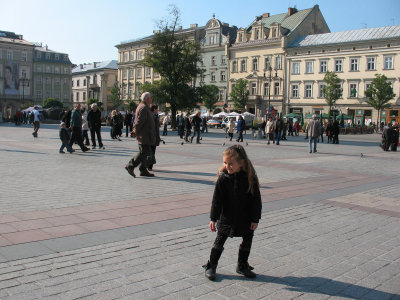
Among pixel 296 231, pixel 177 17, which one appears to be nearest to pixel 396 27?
pixel 177 17

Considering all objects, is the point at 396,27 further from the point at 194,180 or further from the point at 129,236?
the point at 129,236

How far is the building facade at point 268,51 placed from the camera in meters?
64.4

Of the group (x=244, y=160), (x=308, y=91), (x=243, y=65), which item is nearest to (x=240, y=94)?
(x=243, y=65)

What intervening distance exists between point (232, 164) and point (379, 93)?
171 feet

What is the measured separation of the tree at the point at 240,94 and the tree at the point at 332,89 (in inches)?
539

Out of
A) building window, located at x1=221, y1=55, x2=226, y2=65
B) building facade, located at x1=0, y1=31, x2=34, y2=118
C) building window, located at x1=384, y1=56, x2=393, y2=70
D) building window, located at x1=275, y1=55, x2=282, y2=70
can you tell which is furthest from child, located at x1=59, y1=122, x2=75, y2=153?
building facade, located at x1=0, y1=31, x2=34, y2=118

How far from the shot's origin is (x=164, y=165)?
11633 millimetres

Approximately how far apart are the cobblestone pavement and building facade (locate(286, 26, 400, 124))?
47381 millimetres

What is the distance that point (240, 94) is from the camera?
65188 mm

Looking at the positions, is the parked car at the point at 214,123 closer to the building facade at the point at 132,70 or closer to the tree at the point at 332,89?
the tree at the point at 332,89

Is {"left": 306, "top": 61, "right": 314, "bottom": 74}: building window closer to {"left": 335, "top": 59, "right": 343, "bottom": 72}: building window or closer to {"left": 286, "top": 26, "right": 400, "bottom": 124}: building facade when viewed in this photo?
{"left": 286, "top": 26, "right": 400, "bottom": 124}: building facade

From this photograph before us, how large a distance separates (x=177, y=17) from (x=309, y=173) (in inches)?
1503

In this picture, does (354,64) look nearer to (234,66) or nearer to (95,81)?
(234,66)

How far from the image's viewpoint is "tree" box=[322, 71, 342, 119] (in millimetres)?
54625
